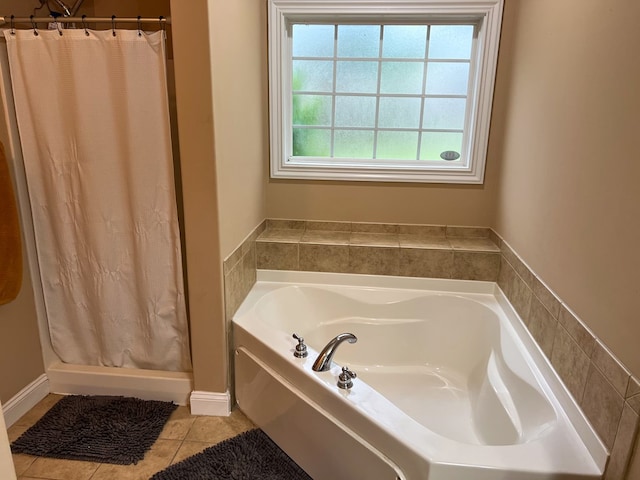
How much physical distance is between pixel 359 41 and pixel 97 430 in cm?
251

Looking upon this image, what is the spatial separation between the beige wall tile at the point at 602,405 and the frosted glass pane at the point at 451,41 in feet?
6.32

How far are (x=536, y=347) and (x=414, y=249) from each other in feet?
2.85

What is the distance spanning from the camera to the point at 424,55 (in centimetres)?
254

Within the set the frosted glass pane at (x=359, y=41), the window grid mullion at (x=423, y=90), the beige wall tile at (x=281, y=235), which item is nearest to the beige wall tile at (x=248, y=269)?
the beige wall tile at (x=281, y=235)

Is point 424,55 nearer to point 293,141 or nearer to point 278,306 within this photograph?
point 293,141

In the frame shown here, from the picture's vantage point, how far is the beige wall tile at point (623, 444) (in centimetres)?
108

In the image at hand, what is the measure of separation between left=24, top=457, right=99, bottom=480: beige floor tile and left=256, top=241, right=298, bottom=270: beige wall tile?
1.26 meters

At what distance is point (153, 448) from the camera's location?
6.19 ft

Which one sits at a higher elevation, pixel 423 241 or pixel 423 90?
pixel 423 90

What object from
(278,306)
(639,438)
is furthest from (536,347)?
(278,306)

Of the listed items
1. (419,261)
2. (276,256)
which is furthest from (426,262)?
(276,256)

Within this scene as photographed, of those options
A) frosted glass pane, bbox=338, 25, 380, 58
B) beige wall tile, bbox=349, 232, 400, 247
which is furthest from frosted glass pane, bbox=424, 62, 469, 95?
beige wall tile, bbox=349, 232, 400, 247

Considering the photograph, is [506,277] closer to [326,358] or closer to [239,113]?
[326,358]

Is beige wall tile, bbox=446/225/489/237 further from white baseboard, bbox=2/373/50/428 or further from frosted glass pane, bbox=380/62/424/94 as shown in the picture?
white baseboard, bbox=2/373/50/428
